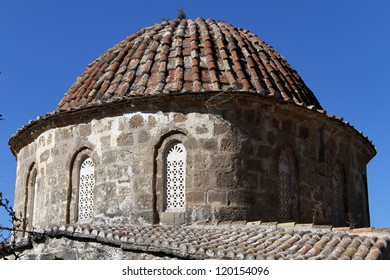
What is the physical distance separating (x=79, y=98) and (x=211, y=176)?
140 inches

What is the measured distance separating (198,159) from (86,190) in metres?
2.53

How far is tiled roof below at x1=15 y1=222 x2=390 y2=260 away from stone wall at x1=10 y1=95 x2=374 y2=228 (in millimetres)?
1359

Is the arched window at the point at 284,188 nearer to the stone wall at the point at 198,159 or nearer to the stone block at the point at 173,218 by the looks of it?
the stone wall at the point at 198,159

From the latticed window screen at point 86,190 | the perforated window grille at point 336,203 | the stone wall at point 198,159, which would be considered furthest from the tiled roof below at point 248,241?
the perforated window grille at point 336,203

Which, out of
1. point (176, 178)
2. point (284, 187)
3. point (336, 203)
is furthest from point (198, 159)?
point (336, 203)

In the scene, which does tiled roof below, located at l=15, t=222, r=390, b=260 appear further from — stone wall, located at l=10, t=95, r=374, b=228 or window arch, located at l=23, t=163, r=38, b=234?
window arch, located at l=23, t=163, r=38, b=234

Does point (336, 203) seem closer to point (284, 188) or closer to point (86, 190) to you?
point (284, 188)

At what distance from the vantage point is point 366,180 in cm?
1588

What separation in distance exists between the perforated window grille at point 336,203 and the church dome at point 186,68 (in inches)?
74.6

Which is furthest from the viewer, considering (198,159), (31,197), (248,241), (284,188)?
(31,197)

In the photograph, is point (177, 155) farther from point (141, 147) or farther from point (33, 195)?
point (33, 195)

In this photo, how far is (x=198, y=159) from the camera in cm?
1237
